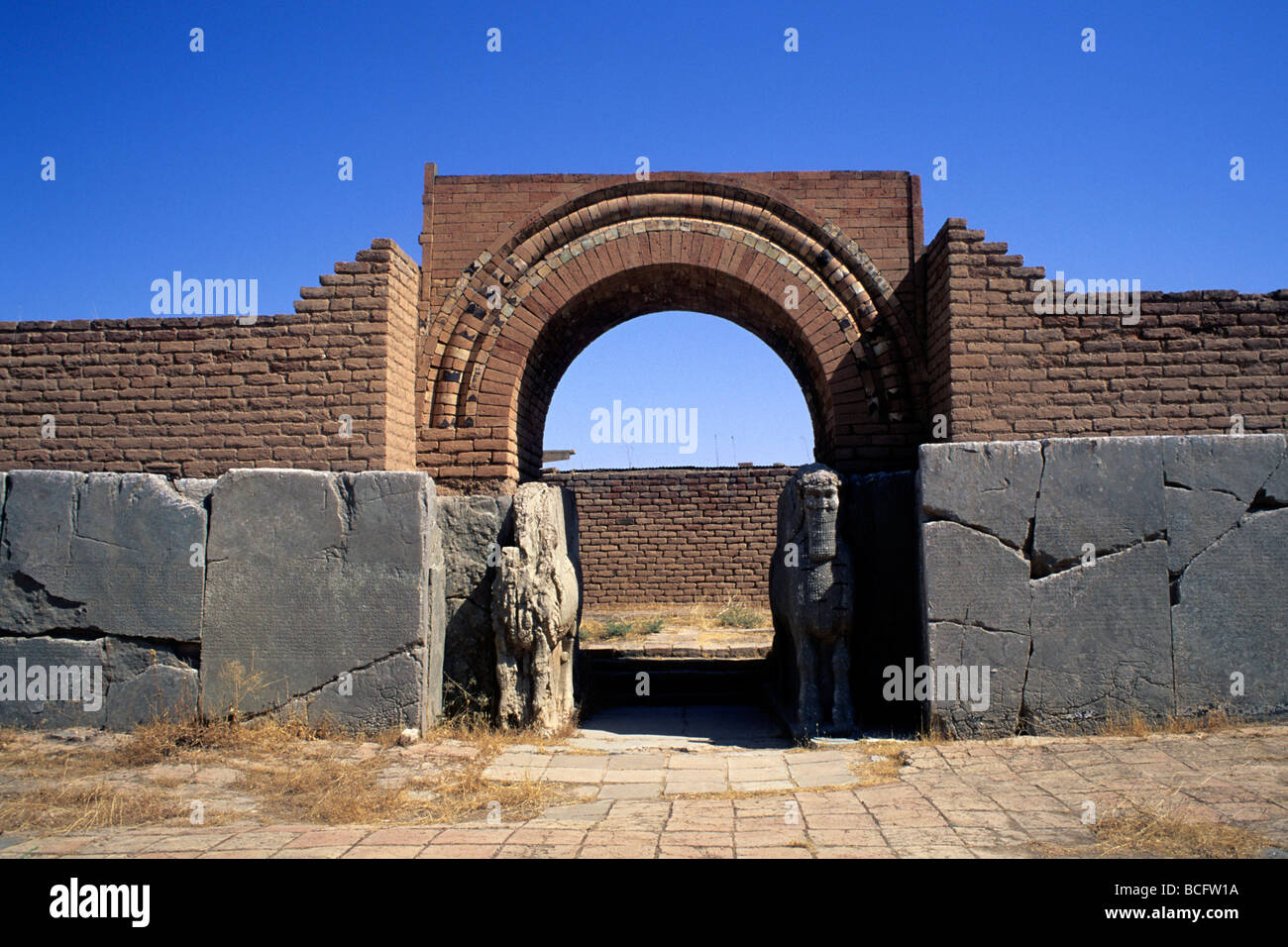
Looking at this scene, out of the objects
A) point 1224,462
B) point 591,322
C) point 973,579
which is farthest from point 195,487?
point 1224,462

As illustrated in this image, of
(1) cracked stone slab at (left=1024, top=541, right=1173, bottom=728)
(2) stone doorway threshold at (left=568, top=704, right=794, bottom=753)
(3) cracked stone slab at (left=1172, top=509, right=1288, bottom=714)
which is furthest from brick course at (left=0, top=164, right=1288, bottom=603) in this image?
(2) stone doorway threshold at (left=568, top=704, right=794, bottom=753)

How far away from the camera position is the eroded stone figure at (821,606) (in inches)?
258

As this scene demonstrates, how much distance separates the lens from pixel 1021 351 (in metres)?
6.68

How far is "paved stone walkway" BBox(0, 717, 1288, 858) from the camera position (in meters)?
3.77

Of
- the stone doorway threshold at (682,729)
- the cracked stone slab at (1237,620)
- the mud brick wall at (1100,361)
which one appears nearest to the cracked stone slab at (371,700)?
the stone doorway threshold at (682,729)

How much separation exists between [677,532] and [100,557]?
34.8 feet

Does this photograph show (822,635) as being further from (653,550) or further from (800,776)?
(653,550)

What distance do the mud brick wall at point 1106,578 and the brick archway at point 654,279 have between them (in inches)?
57.2

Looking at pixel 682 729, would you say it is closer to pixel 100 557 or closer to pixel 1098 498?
pixel 1098 498

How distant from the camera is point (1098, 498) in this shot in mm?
6051

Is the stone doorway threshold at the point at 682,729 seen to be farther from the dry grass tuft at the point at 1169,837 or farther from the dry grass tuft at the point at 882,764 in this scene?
the dry grass tuft at the point at 1169,837

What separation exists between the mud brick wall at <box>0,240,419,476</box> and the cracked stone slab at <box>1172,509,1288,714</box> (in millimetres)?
6275

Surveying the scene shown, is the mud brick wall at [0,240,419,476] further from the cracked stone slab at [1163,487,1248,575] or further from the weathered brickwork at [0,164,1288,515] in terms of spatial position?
the cracked stone slab at [1163,487,1248,575]
